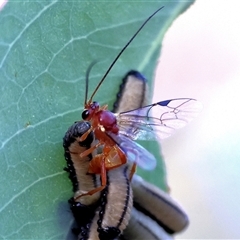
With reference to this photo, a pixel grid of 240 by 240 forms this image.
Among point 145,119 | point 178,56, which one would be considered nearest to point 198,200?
point 178,56

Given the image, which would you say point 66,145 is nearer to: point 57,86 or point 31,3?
point 57,86

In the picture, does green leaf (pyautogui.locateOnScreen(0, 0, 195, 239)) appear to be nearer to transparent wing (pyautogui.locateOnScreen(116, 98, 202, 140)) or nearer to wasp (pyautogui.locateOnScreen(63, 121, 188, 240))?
wasp (pyautogui.locateOnScreen(63, 121, 188, 240))

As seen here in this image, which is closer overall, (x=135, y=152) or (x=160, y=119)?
→ (x=135, y=152)

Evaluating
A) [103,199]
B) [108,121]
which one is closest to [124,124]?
[108,121]

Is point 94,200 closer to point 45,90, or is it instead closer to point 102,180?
point 102,180

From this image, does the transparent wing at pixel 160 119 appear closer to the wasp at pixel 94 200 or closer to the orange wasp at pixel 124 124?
the orange wasp at pixel 124 124

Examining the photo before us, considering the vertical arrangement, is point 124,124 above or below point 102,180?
above

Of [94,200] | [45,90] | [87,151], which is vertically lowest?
[94,200]
